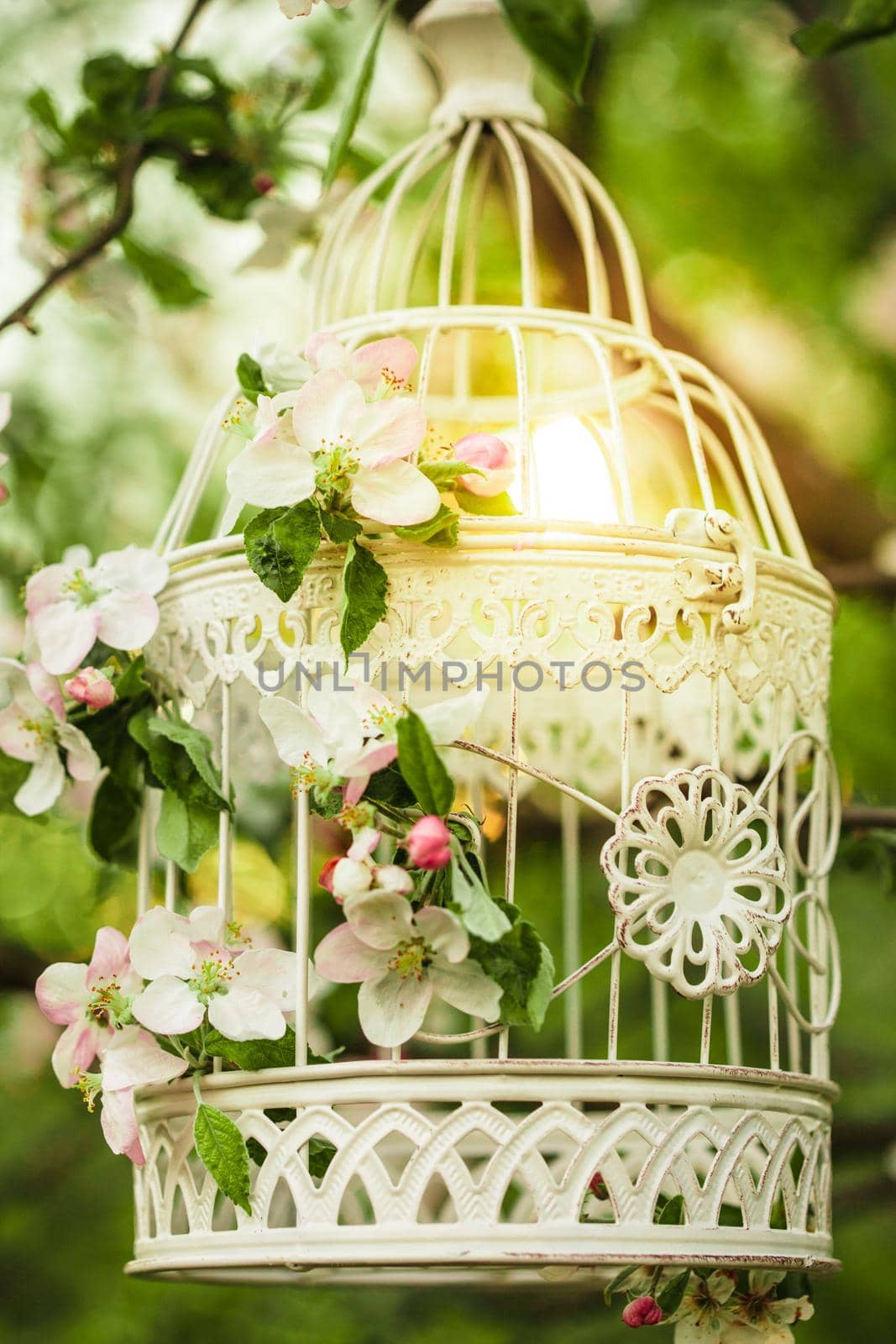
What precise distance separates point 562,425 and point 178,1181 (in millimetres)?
793

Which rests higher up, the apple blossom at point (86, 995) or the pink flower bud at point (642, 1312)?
the apple blossom at point (86, 995)

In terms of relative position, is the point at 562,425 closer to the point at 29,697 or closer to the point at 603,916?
the point at 29,697

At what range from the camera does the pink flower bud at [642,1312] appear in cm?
120

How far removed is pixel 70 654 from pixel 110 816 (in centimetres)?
21

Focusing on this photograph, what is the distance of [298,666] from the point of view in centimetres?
117

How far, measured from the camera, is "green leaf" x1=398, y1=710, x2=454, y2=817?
1.03m

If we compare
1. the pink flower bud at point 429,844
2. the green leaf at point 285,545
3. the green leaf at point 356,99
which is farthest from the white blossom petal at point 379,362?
the pink flower bud at point 429,844

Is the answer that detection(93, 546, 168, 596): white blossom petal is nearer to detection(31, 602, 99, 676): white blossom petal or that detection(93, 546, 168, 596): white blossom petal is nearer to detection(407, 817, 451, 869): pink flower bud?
detection(31, 602, 99, 676): white blossom petal

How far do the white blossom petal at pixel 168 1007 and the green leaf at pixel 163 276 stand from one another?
0.84 metres

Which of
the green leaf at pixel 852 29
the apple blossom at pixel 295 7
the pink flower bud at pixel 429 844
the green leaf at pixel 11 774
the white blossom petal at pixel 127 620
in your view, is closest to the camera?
the pink flower bud at pixel 429 844

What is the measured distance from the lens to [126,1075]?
1.15 metres

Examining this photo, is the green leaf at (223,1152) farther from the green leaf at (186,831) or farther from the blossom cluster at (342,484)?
the blossom cluster at (342,484)

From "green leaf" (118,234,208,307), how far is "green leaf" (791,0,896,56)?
26.5 inches

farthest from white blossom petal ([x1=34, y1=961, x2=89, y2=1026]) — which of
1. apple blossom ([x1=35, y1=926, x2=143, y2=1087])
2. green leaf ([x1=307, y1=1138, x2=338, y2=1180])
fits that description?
green leaf ([x1=307, y1=1138, x2=338, y2=1180])
